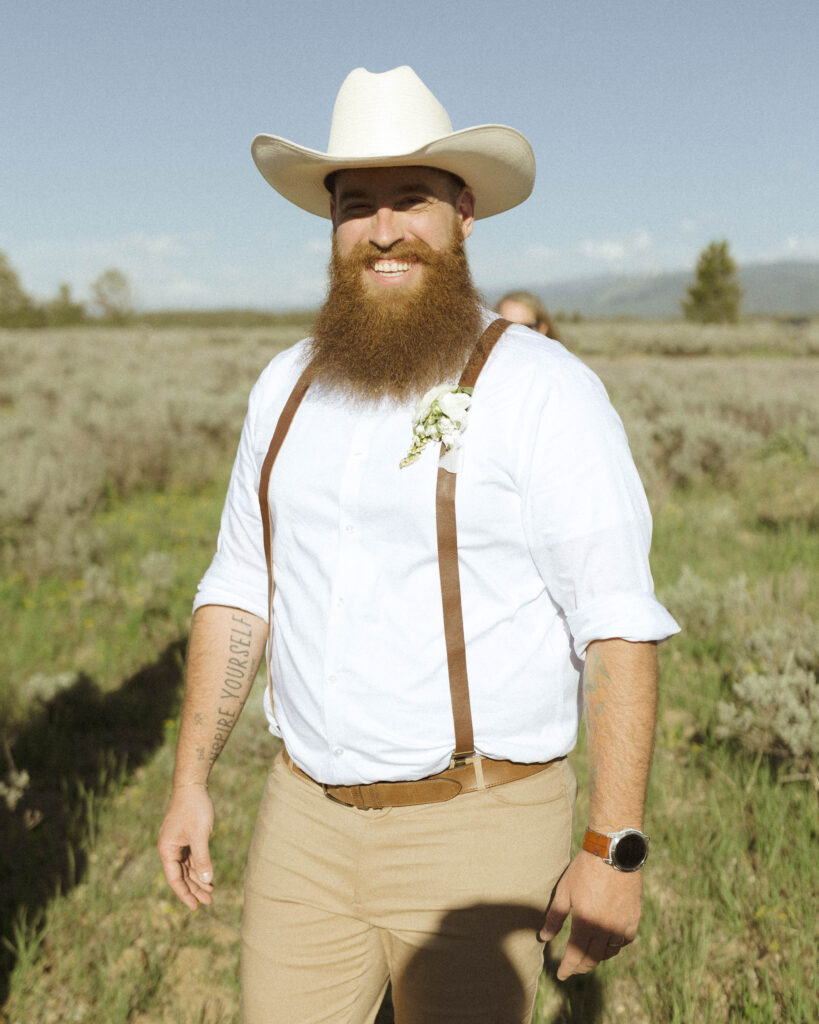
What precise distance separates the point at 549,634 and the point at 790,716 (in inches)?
99.4

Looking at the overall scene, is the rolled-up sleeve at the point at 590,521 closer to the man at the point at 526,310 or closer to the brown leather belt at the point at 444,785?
the brown leather belt at the point at 444,785

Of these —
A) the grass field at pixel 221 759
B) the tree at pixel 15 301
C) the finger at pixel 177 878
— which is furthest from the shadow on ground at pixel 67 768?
the tree at pixel 15 301

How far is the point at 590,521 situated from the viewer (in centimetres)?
158

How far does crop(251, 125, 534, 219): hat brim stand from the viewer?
200 cm

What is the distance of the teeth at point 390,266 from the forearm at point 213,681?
3.27ft

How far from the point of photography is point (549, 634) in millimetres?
1773

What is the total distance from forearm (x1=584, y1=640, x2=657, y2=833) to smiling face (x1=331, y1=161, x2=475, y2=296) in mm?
1101

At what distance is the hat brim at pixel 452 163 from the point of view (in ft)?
6.55

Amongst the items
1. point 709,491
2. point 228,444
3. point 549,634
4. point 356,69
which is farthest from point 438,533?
point 228,444

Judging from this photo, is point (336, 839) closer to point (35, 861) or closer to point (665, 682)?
point (35, 861)

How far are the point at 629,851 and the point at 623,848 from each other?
2 centimetres

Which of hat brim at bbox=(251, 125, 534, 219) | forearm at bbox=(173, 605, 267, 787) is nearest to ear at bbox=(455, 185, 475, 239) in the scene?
hat brim at bbox=(251, 125, 534, 219)

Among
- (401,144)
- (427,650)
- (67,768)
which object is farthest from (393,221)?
(67,768)

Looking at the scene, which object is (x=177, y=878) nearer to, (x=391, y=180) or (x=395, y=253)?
(x=395, y=253)
